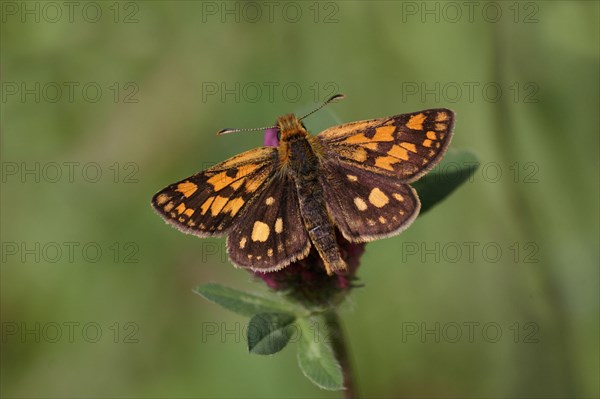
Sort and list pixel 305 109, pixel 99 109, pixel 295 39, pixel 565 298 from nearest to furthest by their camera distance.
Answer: pixel 305 109, pixel 565 298, pixel 295 39, pixel 99 109

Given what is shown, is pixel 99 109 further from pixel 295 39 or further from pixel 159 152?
pixel 295 39

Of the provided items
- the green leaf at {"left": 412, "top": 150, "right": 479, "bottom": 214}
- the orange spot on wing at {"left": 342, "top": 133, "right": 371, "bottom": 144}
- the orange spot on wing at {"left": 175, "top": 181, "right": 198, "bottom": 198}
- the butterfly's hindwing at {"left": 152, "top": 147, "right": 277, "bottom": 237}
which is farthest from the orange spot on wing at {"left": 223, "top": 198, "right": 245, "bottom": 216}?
the green leaf at {"left": 412, "top": 150, "right": 479, "bottom": 214}

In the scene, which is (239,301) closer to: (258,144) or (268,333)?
(268,333)

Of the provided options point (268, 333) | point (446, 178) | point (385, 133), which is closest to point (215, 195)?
point (268, 333)

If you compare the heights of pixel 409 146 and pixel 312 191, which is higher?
pixel 409 146

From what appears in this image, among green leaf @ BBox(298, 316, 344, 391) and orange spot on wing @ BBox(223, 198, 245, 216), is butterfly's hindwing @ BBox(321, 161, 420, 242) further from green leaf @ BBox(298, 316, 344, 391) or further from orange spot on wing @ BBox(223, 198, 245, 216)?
green leaf @ BBox(298, 316, 344, 391)

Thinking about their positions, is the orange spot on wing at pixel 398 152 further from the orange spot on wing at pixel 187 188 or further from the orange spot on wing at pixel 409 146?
the orange spot on wing at pixel 187 188

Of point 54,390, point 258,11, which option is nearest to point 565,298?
point 258,11
